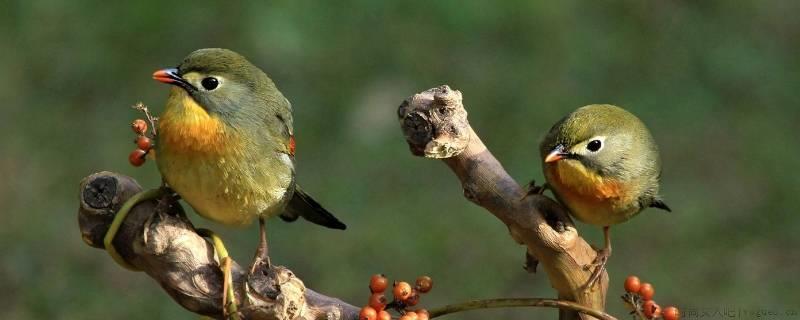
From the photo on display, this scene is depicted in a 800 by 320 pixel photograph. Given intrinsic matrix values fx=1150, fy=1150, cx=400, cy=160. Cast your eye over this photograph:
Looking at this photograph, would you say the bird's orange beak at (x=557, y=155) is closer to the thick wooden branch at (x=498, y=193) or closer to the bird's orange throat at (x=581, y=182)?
the bird's orange throat at (x=581, y=182)

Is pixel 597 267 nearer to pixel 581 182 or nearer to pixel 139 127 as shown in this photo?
pixel 581 182

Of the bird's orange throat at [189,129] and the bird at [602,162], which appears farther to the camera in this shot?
the bird at [602,162]

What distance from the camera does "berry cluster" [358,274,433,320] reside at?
110 inches

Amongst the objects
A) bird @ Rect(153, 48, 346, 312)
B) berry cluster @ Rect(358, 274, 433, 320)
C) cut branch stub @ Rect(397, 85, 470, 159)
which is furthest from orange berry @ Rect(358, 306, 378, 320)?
cut branch stub @ Rect(397, 85, 470, 159)

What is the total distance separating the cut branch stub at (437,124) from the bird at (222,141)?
1.63 feet

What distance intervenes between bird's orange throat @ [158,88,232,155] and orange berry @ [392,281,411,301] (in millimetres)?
578

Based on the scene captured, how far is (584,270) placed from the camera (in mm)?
2875

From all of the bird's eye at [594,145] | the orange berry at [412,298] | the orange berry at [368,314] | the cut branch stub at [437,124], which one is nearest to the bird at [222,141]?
the orange berry at [368,314]

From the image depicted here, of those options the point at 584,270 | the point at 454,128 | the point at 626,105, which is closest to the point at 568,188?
the point at 584,270

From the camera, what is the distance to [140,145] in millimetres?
3059

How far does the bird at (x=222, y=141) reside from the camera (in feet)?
9.59

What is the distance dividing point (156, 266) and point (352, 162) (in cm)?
448

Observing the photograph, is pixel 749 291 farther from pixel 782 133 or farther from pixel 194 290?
pixel 194 290

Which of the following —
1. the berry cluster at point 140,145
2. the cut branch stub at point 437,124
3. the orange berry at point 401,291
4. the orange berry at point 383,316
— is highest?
the cut branch stub at point 437,124
